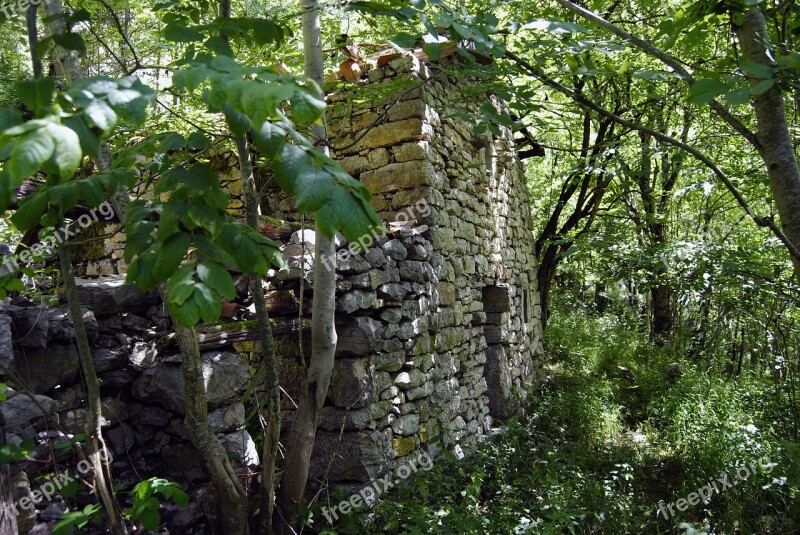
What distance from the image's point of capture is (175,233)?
131 cm

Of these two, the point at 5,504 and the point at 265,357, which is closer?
the point at 5,504

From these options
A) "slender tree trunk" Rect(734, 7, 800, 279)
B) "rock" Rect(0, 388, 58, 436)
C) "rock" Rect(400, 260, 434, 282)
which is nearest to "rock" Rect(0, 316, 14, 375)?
"rock" Rect(0, 388, 58, 436)

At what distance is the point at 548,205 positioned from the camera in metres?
10.6

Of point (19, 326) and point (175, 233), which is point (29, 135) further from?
point (19, 326)

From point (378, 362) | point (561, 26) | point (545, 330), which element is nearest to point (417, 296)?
point (378, 362)

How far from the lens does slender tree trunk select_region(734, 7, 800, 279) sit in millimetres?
2082

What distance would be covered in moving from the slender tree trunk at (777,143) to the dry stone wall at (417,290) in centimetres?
136

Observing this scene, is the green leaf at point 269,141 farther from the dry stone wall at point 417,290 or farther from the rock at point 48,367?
the rock at point 48,367

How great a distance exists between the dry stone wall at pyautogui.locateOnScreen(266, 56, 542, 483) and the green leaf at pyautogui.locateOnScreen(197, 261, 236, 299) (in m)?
1.61

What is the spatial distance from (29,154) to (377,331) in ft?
9.62

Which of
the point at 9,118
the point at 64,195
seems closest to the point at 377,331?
the point at 64,195

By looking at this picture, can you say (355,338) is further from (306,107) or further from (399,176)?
(306,107)

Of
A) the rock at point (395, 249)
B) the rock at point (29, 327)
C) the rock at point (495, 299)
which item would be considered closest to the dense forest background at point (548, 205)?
the rock at point (29, 327)

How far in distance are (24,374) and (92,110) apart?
2.13 meters
